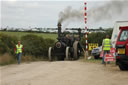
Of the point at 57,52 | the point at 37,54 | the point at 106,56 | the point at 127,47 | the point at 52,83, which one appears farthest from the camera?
the point at 37,54

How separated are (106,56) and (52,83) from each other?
610 centimetres

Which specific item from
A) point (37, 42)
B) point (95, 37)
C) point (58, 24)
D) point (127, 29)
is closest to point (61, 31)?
point (58, 24)

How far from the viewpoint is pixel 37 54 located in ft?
73.7

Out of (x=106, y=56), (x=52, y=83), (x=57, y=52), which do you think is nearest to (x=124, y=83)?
(x=52, y=83)

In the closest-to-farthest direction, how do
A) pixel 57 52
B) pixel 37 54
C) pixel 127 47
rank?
pixel 127 47
pixel 57 52
pixel 37 54

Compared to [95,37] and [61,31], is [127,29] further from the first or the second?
[95,37]

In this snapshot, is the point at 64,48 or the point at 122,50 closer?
the point at 122,50

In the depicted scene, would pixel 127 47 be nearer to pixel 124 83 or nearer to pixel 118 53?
pixel 118 53

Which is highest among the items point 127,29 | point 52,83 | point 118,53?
point 127,29

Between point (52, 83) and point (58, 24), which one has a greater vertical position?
point (58, 24)

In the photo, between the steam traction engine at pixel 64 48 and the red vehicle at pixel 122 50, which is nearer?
the red vehicle at pixel 122 50

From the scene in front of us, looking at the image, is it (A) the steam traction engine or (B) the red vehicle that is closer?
(B) the red vehicle

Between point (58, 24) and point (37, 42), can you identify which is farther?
point (37, 42)

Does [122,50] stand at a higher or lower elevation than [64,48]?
higher
